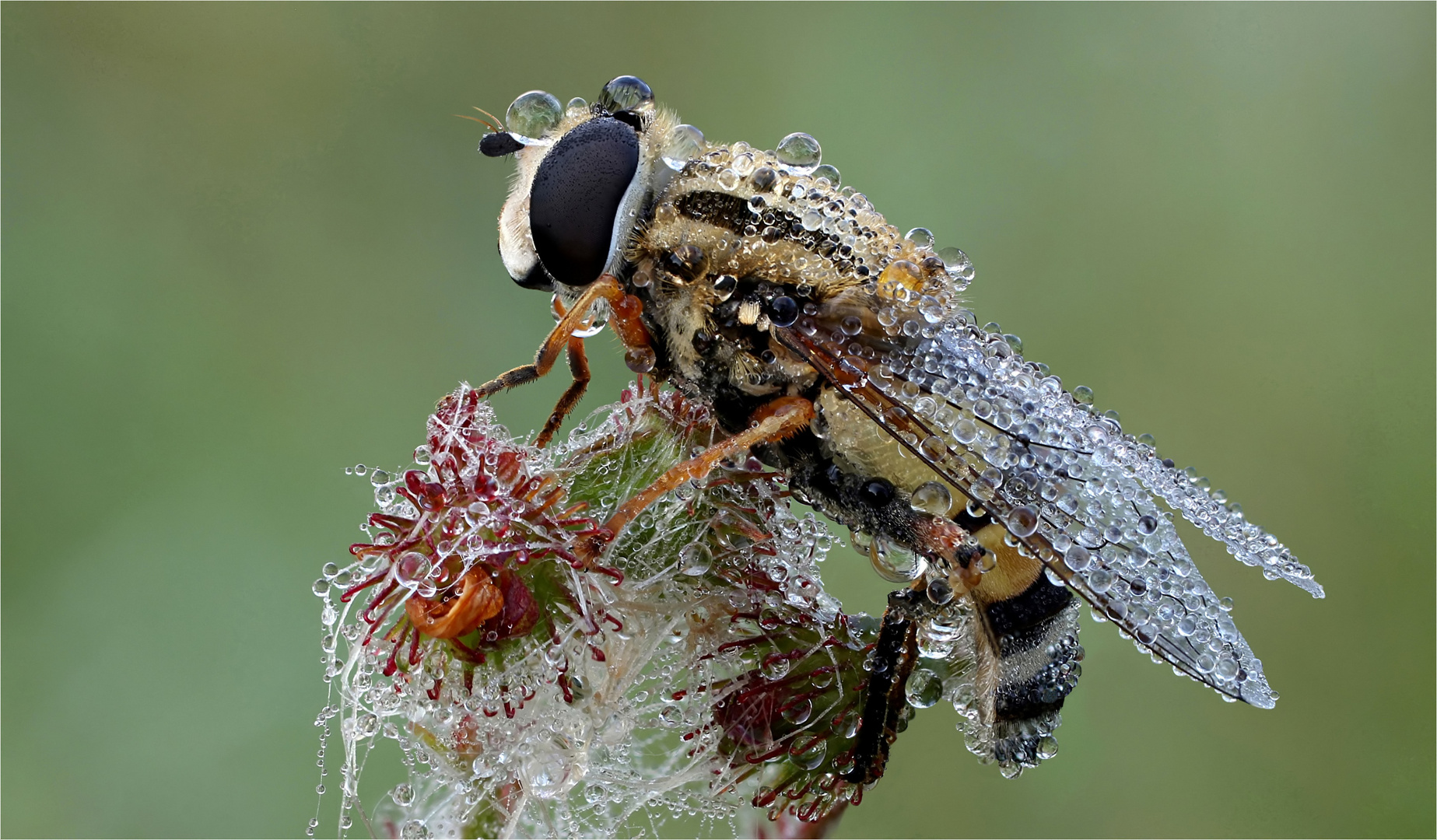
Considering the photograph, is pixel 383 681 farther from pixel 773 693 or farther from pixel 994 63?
pixel 994 63

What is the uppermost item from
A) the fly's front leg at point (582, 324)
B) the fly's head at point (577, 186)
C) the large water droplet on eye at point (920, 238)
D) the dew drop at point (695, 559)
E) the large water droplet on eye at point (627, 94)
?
the large water droplet on eye at point (627, 94)

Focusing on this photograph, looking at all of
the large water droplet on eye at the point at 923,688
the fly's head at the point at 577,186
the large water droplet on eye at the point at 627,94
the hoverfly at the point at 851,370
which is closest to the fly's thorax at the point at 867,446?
the hoverfly at the point at 851,370

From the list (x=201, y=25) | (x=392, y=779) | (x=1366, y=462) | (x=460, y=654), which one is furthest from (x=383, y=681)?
(x=1366, y=462)

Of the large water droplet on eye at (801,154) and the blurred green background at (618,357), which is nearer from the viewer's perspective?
the large water droplet on eye at (801,154)

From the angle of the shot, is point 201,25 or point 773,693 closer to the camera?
point 773,693

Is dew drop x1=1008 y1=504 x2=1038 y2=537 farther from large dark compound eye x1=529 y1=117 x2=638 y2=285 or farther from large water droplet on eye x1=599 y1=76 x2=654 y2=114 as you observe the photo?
large water droplet on eye x1=599 y1=76 x2=654 y2=114

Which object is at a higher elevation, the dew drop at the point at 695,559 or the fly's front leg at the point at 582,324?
the fly's front leg at the point at 582,324

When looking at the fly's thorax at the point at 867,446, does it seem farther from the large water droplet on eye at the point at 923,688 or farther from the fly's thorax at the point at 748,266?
the large water droplet on eye at the point at 923,688

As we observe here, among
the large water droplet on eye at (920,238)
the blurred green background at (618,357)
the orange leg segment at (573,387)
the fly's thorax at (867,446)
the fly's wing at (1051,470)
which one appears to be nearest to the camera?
the fly's wing at (1051,470)
